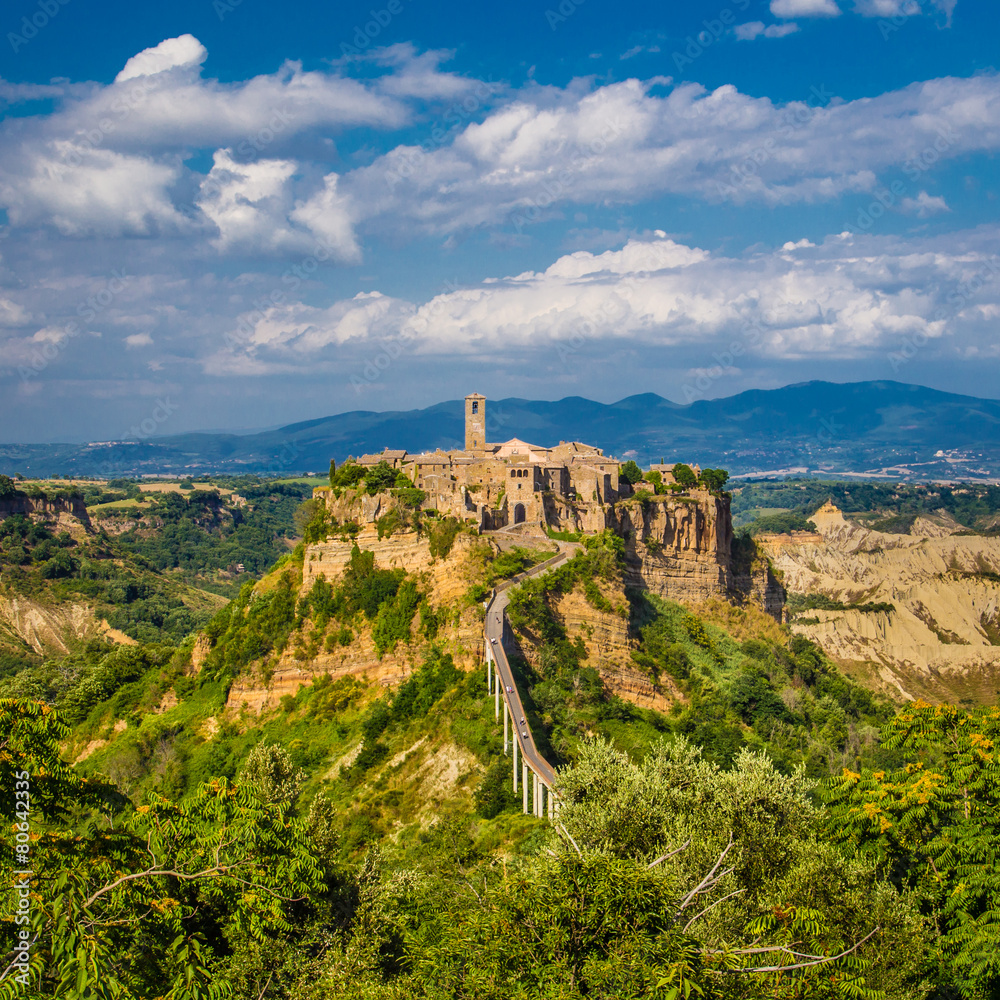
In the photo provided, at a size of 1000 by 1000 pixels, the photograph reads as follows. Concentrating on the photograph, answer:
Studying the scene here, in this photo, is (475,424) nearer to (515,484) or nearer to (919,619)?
(515,484)

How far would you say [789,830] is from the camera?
78.2ft

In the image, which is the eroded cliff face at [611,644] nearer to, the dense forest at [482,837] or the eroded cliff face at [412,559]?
the dense forest at [482,837]

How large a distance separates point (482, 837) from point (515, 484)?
86.9 feet

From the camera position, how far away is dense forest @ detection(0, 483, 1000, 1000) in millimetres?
14062

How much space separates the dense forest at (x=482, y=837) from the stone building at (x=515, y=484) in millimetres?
4244

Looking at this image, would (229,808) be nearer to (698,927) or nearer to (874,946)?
(698,927)

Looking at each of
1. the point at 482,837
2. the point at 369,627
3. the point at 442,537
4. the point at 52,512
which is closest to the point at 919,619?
the point at 442,537

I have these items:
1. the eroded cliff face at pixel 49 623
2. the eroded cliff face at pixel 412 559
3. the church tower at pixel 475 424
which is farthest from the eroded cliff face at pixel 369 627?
the eroded cliff face at pixel 49 623

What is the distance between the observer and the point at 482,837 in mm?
30328

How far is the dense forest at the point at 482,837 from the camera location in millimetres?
14062

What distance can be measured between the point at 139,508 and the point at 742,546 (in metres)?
135

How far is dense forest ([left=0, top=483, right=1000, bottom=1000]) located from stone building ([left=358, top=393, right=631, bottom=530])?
167 inches

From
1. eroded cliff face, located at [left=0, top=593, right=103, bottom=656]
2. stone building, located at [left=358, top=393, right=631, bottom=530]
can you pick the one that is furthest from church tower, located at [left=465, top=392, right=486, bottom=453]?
eroded cliff face, located at [left=0, top=593, right=103, bottom=656]

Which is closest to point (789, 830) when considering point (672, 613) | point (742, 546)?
point (672, 613)
